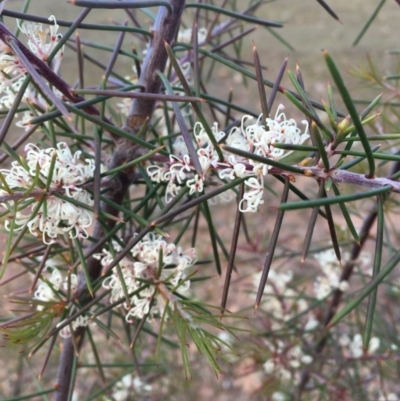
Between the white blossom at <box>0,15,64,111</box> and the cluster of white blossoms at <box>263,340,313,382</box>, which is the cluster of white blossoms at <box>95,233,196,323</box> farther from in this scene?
the cluster of white blossoms at <box>263,340,313,382</box>

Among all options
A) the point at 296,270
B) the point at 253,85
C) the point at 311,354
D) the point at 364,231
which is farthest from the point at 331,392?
the point at 253,85

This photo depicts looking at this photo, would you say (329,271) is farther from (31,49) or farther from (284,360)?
(31,49)

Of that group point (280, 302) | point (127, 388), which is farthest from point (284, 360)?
point (127, 388)

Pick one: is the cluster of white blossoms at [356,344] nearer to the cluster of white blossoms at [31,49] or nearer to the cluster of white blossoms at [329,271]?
the cluster of white blossoms at [329,271]

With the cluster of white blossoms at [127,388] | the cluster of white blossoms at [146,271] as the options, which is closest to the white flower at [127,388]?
the cluster of white blossoms at [127,388]

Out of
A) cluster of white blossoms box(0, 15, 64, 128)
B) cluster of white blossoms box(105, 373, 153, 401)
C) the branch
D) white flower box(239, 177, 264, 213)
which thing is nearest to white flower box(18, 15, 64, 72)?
cluster of white blossoms box(0, 15, 64, 128)

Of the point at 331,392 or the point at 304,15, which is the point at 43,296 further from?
the point at 304,15

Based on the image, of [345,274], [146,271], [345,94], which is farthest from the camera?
[345,274]

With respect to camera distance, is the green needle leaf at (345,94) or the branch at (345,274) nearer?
the green needle leaf at (345,94)
